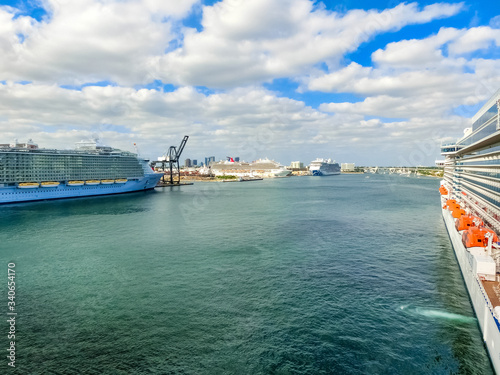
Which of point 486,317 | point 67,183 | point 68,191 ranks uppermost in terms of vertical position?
point 67,183

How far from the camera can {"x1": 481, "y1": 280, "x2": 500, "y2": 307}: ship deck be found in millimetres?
14391

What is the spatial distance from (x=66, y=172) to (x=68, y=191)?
5.81 metres

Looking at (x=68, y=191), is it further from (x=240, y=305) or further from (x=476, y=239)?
(x=476, y=239)

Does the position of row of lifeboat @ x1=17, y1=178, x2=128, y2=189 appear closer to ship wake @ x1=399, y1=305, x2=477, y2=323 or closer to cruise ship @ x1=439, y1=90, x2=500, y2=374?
ship wake @ x1=399, y1=305, x2=477, y2=323

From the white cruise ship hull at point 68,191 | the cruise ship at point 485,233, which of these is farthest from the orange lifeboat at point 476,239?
the white cruise ship hull at point 68,191

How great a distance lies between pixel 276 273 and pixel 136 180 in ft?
307

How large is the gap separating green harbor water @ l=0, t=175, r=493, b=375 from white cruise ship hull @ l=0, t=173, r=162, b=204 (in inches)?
1825

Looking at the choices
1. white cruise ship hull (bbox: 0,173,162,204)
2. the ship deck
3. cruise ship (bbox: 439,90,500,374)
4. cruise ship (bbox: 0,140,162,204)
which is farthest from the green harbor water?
cruise ship (bbox: 0,140,162,204)

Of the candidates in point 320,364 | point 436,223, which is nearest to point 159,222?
point 320,364


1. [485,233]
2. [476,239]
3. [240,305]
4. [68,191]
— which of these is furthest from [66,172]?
[485,233]

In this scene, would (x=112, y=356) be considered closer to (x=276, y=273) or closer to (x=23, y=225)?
(x=276, y=273)

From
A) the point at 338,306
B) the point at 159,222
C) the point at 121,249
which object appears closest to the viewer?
the point at 338,306

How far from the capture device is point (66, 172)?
8581 centimetres

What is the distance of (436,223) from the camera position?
44562mm
